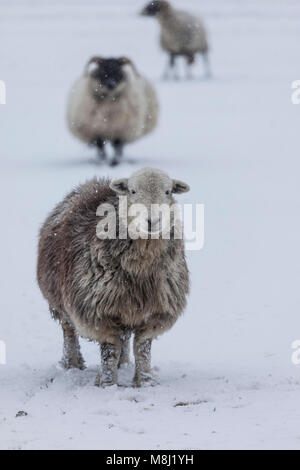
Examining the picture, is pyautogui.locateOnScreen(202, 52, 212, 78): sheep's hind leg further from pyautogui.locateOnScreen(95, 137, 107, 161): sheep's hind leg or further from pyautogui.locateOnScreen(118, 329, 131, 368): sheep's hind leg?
pyautogui.locateOnScreen(118, 329, 131, 368): sheep's hind leg

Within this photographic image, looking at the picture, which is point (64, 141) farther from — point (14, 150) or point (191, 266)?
point (191, 266)

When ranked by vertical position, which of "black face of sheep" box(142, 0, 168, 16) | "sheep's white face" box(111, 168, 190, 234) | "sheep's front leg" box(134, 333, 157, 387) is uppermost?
"black face of sheep" box(142, 0, 168, 16)

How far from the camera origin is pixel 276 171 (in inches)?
683

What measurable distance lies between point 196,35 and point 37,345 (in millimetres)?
15677

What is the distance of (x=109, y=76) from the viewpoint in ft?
52.1

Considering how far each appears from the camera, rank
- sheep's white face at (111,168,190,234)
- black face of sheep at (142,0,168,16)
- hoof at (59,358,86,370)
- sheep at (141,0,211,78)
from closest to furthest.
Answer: sheep's white face at (111,168,190,234)
hoof at (59,358,86,370)
sheep at (141,0,211,78)
black face of sheep at (142,0,168,16)

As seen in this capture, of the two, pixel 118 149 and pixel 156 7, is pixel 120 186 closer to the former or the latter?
pixel 118 149

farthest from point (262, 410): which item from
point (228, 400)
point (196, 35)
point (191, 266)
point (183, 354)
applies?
point (196, 35)

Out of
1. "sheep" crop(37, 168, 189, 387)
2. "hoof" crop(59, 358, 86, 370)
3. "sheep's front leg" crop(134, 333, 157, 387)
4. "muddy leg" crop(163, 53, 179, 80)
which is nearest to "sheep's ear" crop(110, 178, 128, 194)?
"sheep" crop(37, 168, 189, 387)

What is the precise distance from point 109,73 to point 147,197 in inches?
363

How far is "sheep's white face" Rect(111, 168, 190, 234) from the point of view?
22.4 ft

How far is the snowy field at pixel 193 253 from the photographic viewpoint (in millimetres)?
6367

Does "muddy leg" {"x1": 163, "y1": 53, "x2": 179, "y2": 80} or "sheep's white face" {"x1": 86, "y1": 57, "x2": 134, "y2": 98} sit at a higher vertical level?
"muddy leg" {"x1": 163, "y1": 53, "x2": 179, "y2": 80}

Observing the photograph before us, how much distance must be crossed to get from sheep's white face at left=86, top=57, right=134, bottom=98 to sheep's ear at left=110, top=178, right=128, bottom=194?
8.74 metres
